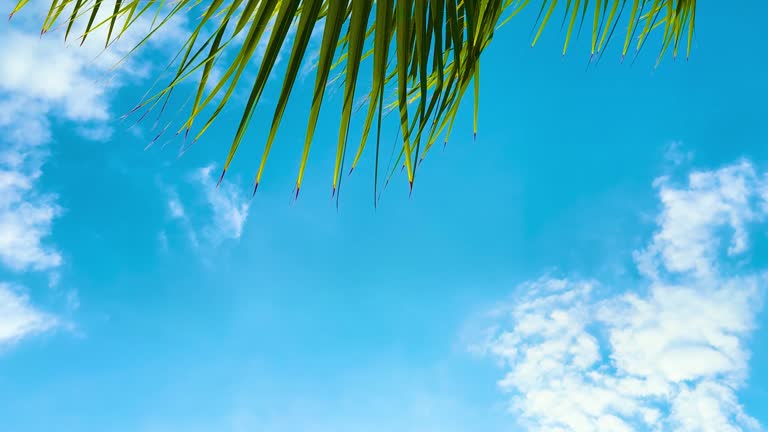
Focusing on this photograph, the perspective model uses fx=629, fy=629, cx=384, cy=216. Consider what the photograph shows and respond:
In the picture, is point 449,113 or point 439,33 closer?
point 439,33

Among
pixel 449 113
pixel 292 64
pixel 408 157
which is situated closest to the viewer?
pixel 292 64

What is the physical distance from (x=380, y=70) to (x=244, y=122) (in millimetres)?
142

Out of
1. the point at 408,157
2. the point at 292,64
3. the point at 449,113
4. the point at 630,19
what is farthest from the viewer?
the point at 630,19

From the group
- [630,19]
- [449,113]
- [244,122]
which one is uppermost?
[630,19]

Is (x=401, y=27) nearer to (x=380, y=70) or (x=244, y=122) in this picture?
(x=380, y=70)

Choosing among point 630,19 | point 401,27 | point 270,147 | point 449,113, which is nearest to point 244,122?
point 270,147

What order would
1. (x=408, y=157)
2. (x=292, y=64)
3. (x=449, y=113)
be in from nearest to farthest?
(x=292, y=64), (x=408, y=157), (x=449, y=113)

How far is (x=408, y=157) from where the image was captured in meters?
0.68

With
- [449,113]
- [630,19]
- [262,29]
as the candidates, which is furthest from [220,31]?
[630,19]

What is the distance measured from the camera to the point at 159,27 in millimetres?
697

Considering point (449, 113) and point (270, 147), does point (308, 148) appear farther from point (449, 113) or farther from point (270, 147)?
point (449, 113)

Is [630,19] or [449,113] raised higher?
[630,19]

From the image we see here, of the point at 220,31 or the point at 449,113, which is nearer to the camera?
the point at 220,31

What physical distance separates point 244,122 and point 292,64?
0.23 feet
